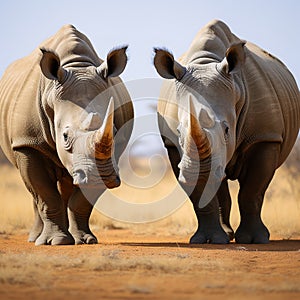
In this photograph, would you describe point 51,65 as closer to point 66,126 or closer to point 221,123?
point 66,126

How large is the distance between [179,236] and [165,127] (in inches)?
128

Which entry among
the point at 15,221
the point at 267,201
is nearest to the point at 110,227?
the point at 15,221

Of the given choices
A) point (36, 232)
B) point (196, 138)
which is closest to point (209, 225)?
point (196, 138)

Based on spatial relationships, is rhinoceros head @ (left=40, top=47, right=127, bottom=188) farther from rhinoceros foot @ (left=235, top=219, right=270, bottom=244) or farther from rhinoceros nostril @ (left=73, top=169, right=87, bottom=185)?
rhinoceros foot @ (left=235, top=219, right=270, bottom=244)

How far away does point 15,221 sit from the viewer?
50.5ft

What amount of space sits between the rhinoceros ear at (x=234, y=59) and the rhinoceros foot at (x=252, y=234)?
6.65 ft

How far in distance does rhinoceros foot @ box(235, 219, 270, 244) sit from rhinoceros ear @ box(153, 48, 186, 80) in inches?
84.9

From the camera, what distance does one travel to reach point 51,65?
9.70 meters

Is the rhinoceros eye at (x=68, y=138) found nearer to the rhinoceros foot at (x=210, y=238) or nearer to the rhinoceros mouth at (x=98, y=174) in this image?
the rhinoceros mouth at (x=98, y=174)

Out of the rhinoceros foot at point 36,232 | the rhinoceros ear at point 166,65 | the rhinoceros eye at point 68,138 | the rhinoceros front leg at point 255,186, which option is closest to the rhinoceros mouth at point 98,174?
the rhinoceros eye at point 68,138

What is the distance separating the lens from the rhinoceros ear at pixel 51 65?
376 inches

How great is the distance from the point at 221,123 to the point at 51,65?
216 centimetres

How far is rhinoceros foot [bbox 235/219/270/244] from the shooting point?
1033cm

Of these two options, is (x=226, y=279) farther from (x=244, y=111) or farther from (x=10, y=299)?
(x=244, y=111)
